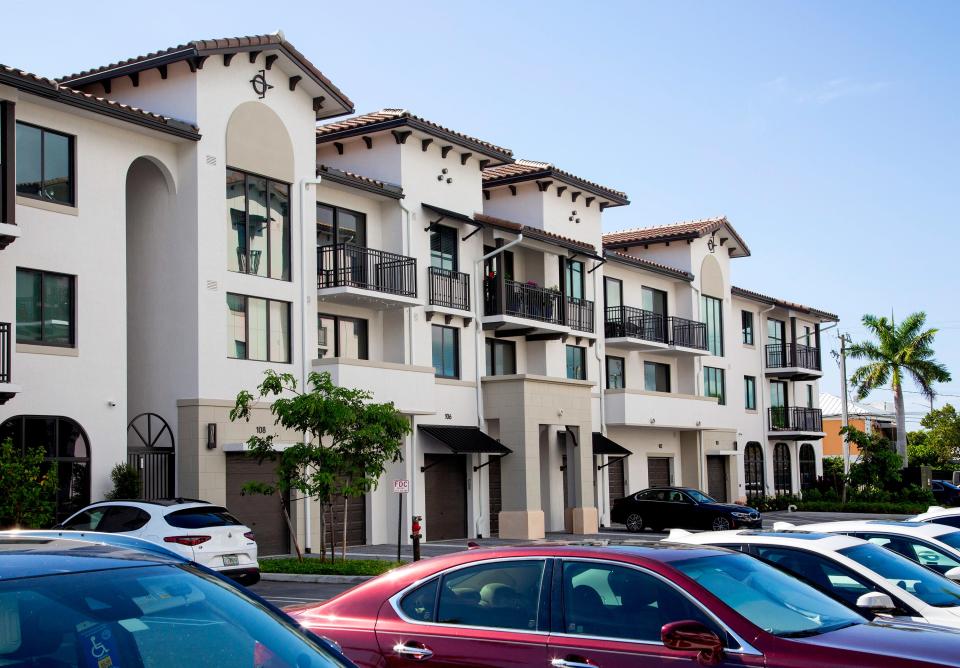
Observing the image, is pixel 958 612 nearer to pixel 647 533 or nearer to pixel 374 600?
pixel 374 600

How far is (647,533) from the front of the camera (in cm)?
3747

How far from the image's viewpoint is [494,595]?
6926 millimetres

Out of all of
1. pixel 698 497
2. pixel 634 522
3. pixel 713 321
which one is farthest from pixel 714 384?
pixel 698 497

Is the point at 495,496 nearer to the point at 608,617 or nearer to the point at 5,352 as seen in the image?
the point at 5,352

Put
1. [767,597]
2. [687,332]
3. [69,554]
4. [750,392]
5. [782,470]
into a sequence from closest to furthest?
[69,554]
[767,597]
[687,332]
[750,392]
[782,470]

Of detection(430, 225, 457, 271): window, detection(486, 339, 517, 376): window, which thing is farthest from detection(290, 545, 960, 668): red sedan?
detection(486, 339, 517, 376): window

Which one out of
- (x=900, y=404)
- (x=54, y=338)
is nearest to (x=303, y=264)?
(x=54, y=338)

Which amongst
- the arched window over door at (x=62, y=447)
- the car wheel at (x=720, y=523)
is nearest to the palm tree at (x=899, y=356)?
the car wheel at (x=720, y=523)

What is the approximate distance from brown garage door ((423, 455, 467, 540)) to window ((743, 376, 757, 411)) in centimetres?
2082

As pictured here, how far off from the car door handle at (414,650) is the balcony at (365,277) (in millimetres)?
22427

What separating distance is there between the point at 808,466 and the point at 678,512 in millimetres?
21720

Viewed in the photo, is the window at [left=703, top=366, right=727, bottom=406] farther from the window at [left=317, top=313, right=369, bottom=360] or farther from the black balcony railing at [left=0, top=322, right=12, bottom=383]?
the black balcony railing at [left=0, top=322, right=12, bottom=383]

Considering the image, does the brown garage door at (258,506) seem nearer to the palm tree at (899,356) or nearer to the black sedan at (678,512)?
the black sedan at (678,512)

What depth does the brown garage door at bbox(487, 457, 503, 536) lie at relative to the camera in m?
35.6
